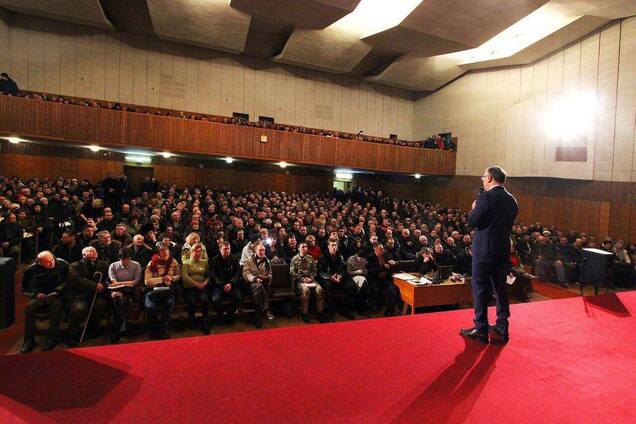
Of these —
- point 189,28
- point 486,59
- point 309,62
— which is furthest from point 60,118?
point 486,59

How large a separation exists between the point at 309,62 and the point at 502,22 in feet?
22.4

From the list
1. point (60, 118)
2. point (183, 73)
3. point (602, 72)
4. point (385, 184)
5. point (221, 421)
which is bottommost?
point (221, 421)

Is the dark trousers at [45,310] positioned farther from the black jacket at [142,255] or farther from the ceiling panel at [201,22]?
the ceiling panel at [201,22]

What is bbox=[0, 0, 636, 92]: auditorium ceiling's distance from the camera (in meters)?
9.34

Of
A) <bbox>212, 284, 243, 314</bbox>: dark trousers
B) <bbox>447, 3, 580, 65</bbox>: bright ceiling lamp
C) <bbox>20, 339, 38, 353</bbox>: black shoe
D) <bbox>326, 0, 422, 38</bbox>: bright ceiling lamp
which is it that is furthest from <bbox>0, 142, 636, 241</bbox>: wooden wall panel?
<bbox>20, 339, 38, 353</bbox>: black shoe

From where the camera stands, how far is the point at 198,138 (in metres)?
11.1

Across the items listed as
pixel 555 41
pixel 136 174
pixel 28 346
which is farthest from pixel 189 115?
pixel 555 41

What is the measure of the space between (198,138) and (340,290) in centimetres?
786

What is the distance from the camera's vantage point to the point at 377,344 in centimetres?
253

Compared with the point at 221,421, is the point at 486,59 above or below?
above

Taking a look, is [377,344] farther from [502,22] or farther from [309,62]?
[309,62]

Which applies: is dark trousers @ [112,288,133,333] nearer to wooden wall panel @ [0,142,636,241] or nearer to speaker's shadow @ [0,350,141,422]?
speaker's shadow @ [0,350,141,422]

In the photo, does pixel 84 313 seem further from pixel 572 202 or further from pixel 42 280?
pixel 572 202

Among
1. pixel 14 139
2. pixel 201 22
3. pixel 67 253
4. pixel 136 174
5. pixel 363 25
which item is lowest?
pixel 67 253
